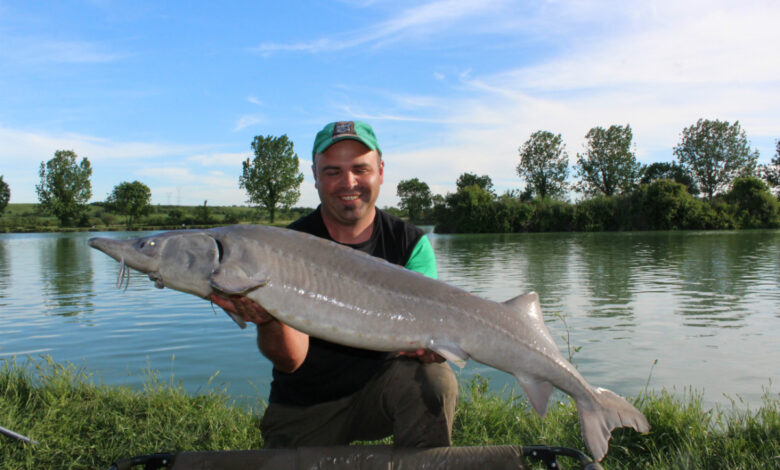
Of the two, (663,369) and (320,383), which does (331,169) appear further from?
(663,369)

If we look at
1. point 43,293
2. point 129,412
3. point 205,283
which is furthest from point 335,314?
point 43,293

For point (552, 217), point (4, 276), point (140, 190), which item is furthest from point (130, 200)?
point (4, 276)

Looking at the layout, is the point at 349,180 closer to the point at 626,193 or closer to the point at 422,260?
the point at 422,260

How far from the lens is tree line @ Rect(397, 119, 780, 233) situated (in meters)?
53.1

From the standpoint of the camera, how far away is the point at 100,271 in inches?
813

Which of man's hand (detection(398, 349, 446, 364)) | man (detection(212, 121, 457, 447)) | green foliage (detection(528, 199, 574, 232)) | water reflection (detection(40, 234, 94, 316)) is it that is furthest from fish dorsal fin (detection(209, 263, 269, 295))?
green foliage (detection(528, 199, 574, 232))

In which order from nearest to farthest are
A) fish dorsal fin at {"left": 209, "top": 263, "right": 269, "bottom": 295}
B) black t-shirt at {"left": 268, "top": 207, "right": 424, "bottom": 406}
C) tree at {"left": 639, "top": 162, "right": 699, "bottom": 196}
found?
fish dorsal fin at {"left": 209, "top": 263, "right": 269, "bottom": 295}
black t-shirt at {"left": 268, "top": 207, "right": 424, "bottom": 406}
tree at {"left": 639, "top": 162, "right": 699, "bottom": 196}

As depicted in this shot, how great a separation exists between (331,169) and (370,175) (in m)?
0.25

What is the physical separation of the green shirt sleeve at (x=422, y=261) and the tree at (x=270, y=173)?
76.1 meters

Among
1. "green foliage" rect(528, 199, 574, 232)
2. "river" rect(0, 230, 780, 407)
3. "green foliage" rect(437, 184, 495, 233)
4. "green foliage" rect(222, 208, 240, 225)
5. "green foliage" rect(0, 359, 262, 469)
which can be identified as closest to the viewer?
"green foliage" rect(0, 359, 262, 469)

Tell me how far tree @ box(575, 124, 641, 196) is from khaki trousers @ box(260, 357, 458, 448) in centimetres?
7268

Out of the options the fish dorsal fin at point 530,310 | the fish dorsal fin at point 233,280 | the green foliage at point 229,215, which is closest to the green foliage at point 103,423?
the fish dorsal fin at point 233,280

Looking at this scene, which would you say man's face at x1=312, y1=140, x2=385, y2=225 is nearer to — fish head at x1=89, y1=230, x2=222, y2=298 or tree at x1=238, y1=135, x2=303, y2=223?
fish head at x1=89, y1=230, x2=222, y2=298

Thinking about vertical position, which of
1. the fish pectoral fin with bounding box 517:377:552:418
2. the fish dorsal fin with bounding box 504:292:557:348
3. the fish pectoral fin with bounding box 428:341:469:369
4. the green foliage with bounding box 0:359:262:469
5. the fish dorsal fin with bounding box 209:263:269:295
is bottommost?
the green foliage with bounding box 0:359:262:469
